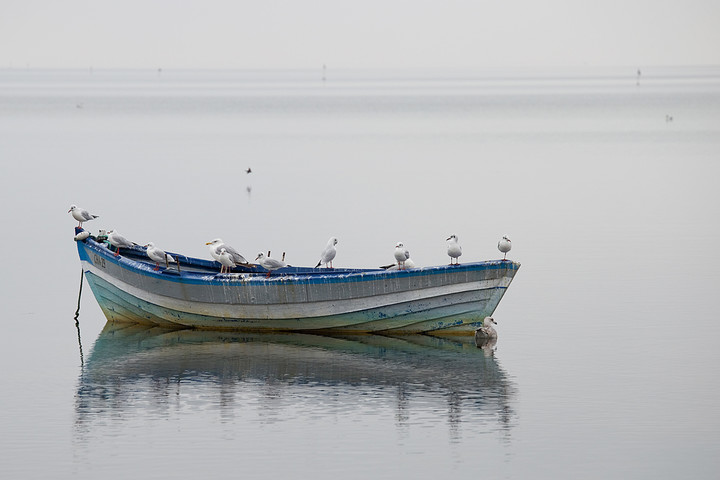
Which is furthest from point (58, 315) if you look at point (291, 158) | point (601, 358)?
point (291, 158)

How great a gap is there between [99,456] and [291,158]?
59486mm

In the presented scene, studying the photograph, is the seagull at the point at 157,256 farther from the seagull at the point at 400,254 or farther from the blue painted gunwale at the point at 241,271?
the seagull at the point at 400,254

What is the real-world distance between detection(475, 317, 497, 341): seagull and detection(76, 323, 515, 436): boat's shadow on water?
8.9 inches

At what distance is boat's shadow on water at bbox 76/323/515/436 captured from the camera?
23422mm

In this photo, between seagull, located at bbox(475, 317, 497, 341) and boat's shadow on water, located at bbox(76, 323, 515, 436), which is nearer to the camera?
boat's shadow on water, located at bbox(76, 323, 515, 436)

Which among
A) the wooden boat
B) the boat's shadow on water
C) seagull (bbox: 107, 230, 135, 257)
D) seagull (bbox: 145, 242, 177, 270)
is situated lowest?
the boat's shadow on water

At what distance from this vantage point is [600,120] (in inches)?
5162

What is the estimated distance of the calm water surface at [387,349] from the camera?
20.8 meters

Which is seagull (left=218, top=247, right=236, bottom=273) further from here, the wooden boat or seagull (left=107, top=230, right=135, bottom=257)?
seagull (left=107, top=230, right=135, bottom=257)

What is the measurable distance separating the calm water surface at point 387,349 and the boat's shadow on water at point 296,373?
0.25ft

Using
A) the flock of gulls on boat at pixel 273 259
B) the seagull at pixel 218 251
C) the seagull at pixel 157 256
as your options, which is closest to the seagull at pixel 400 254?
the flock of gulls on boat at pixel 273 259

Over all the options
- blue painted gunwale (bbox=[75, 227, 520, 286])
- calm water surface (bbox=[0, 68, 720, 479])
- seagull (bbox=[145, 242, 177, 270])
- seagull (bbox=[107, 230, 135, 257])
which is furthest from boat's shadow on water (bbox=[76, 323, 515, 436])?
seagull (bbox=[107, 230, 135, 257])

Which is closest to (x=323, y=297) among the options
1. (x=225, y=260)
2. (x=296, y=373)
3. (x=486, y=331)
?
(x=225, y=260)

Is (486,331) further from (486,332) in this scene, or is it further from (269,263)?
(269,263)
